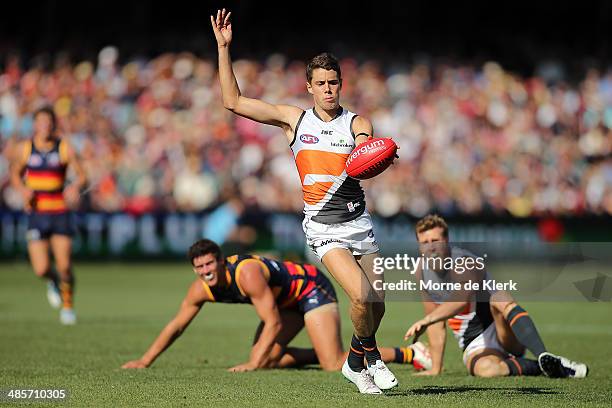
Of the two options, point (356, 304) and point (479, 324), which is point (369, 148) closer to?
point (356, 304)

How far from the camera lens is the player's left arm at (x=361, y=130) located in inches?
308

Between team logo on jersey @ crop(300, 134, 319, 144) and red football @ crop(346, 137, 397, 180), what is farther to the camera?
team logo on jersey @ crop(300, 134, 319, 144)

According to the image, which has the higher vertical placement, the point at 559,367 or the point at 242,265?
the point at 242,265

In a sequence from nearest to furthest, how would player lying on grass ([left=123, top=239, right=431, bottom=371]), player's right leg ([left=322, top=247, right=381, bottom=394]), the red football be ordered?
the red football → player's right leg ([left=322, top=247, right=381, bottom=394]) → player lying on grass ([left=123, top=239, right=431, bottom=371])

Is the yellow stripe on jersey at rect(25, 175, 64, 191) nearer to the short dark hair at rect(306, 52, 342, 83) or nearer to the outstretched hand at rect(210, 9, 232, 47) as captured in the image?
the outstretched hand at rect(210, 9, 232, 47)

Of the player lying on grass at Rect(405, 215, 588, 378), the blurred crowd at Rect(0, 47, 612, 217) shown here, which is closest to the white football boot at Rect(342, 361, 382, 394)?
the player lying on grass at Rect(405, 215, 588, 378)

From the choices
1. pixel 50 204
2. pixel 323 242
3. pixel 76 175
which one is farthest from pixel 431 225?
pixel 50 204

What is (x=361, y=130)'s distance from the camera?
7.95 metres

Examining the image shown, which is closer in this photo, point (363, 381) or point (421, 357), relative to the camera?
point (363, 381)

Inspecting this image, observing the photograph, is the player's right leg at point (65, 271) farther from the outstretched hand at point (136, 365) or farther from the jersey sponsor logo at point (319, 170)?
the jersey sponsor logo at point (319, 170)

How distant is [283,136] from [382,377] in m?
17.9

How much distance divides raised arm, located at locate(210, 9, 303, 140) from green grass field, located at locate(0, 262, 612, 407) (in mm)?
2001

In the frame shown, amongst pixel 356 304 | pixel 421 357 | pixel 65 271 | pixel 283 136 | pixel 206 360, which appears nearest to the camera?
pixel 356 304

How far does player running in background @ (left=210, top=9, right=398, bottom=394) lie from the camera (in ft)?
26.1
